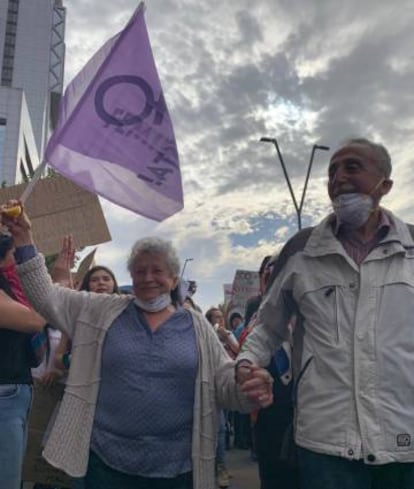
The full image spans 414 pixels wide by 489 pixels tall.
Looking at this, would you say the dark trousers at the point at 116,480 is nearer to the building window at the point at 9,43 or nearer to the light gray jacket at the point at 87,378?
the light gray jacket at the point at 87,378

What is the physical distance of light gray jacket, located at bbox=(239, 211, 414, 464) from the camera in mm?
1954

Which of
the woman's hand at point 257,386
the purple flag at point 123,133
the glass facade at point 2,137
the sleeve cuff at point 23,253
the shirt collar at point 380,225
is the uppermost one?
the glass facade at point 2,137

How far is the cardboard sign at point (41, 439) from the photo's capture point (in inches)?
141

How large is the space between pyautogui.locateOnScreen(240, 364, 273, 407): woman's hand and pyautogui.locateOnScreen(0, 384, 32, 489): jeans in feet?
3.44

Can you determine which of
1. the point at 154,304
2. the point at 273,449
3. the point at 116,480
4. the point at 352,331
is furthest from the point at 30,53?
the point at 352,331

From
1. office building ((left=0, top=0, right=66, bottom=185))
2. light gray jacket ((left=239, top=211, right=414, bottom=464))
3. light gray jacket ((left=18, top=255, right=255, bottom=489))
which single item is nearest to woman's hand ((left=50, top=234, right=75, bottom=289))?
light gray jacket ((left=18, top=255, right=255, bottom=489))

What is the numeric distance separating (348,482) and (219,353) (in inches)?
37.8

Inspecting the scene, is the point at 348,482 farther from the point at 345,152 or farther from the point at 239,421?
the point at 239,421

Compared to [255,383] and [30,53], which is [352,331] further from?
[30,53]

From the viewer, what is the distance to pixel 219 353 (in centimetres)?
278

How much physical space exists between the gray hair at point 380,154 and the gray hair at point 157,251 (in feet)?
3.38

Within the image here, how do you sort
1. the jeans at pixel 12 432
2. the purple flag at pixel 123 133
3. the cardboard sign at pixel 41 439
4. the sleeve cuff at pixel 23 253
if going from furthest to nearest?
the cardboard sign at pixel 41 439, the purple flag at pixel 123 133, the sleeve cuff at pixel 23 253, the jeans at pixel 12 432

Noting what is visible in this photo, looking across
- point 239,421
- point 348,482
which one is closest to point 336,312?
point 348,482

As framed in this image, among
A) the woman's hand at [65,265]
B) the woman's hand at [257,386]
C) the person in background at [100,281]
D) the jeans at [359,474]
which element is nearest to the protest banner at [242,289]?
the person in background at [100,281]
